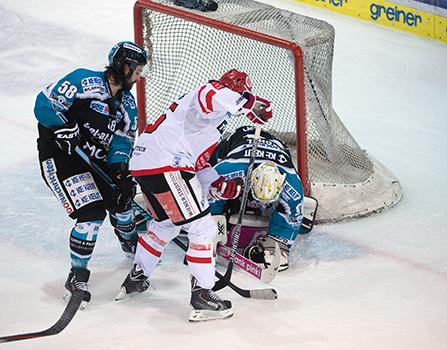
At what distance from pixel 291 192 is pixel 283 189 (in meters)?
0.04

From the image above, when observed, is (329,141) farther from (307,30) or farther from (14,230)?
(14,230)

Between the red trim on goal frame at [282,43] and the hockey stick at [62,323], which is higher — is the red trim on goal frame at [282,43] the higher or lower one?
the higher one

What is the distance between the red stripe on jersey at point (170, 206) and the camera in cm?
388

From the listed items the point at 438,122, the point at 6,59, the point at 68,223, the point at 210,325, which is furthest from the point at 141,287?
the point at 6,59

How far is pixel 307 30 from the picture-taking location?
4.83 metres

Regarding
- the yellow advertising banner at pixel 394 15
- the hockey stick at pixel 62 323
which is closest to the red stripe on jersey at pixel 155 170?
the hockey stick at pixel 62 323

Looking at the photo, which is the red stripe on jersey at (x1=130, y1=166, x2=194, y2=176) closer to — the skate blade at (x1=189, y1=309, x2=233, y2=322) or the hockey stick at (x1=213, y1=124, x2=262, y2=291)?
the hockey stick at (x1=213, y1=124, x2=262, y2=291)

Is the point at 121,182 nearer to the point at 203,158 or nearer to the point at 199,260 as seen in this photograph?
the point at 203,158

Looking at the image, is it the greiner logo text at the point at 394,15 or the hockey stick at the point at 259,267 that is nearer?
the hockey stick at the point at 259,267

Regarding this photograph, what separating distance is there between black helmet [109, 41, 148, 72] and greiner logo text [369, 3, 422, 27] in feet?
13.0

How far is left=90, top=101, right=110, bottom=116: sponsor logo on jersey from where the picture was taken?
13.5ft

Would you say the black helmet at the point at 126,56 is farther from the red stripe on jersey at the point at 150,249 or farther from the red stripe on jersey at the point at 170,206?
the red stripe on jersey at the point at 150,249

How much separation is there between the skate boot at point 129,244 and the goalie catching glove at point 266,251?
0.48 meters

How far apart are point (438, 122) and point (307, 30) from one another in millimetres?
1673
